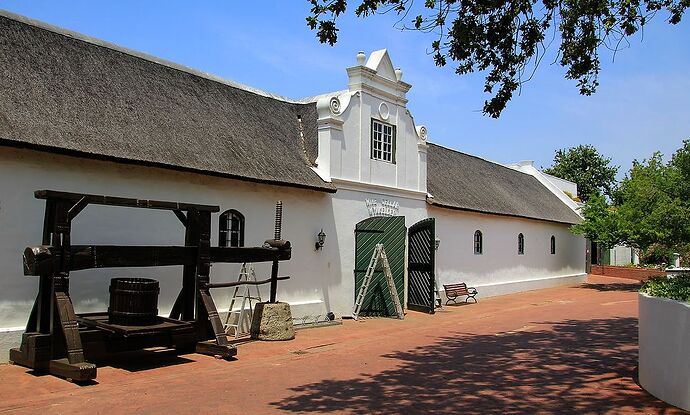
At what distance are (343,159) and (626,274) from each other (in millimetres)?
25620

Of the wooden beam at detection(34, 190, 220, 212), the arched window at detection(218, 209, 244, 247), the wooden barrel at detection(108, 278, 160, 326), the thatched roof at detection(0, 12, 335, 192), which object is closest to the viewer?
the wooden beam at detection(34, 190, 220, 212)

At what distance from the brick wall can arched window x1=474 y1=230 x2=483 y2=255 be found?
14.3 metres

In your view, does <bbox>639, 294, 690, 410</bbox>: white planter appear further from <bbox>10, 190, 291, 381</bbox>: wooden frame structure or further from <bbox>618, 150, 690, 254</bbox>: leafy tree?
<bbox>618, 150, 690, 254</bbox>: leafy tree

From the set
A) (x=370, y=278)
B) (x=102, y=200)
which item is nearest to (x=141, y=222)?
(x=102, y=200)

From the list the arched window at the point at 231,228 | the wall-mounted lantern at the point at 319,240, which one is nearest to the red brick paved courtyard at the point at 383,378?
the wall-mounted lantern at the point at 319,240

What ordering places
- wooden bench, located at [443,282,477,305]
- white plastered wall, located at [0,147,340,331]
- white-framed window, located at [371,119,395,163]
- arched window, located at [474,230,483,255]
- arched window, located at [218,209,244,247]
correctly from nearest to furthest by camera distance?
white plastered wall, located at [0,147,340,331], arched window, located at [218,209,244,247], white-framed window, located at [371,119,395,163], wooden bench, located at [443,282,477,305], arched window, located at [474,230,483,255]

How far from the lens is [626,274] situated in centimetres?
3556

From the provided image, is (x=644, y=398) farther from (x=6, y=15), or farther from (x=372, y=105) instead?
(x=6, y=15)

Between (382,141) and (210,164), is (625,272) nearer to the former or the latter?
(382,141)

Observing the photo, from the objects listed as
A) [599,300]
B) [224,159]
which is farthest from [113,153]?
[599,300]

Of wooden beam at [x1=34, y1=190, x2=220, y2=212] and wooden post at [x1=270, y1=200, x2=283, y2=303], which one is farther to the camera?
wooden post at [x1=270, y1=200, x2=283, y2=303]

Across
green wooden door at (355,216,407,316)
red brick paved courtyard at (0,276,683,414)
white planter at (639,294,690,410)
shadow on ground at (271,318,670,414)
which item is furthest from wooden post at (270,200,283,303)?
white planter at (639,294,690,410)

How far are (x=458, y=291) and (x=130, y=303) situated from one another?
13693 mm

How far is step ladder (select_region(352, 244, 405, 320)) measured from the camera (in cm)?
1675
